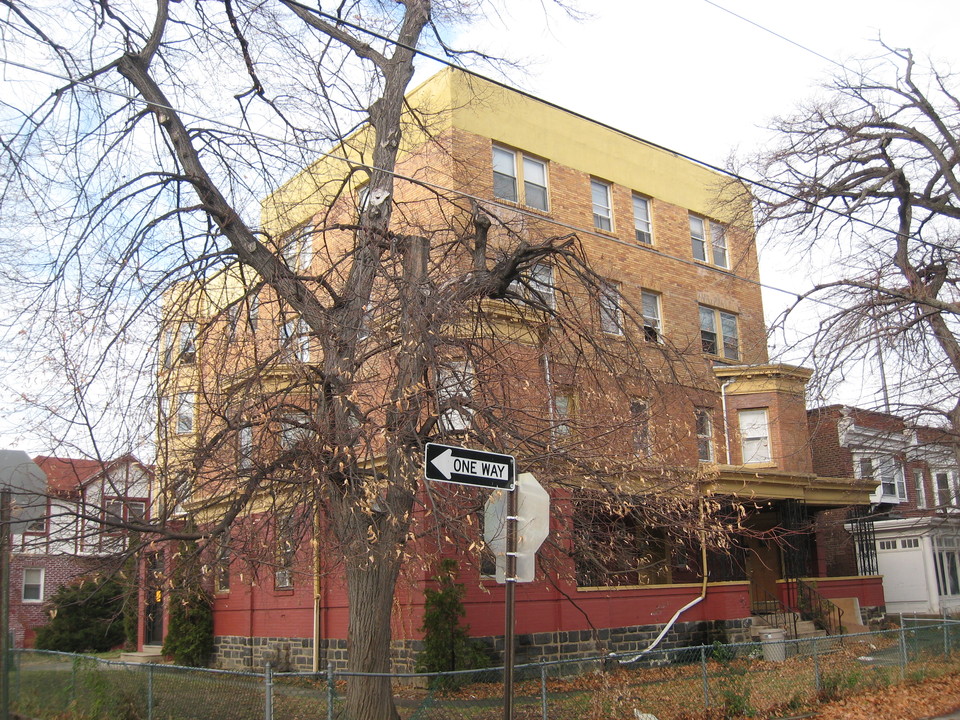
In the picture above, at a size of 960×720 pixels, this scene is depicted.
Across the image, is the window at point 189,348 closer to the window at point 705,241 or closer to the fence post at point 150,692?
the fence post at point 150,692

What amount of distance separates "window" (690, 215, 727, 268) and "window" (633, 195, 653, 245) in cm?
199

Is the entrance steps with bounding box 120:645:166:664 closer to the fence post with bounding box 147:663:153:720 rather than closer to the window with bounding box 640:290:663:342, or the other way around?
the fence post with bounding box 147:663:153:720

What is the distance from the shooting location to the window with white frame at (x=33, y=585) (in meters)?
35.9

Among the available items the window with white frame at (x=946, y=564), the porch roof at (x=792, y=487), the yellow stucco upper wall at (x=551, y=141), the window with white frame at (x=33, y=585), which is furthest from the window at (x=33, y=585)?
the window with white frame at (x=946, y=564)

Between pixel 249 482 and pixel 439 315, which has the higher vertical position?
pixel 439 315

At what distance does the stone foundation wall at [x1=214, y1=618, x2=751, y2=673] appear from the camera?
1764 centimetres

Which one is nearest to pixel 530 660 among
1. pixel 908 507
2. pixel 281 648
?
pixel 281 648

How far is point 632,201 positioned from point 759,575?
11.4 metres

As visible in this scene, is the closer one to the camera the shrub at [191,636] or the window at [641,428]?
the window at [641,428]

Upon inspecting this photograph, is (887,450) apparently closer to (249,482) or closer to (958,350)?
(958,350)

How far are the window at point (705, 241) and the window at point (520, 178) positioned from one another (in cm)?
643

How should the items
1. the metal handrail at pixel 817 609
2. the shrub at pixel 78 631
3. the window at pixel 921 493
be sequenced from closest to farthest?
the metal handrail at pixel 817 609
the shrub at pixel 78 631
the window at pixel 921 493

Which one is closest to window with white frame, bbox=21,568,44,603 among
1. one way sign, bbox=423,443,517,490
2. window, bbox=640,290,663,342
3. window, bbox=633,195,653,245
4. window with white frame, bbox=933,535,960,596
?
window, bbox=640,290,663,342

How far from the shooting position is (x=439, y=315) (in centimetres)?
1051
